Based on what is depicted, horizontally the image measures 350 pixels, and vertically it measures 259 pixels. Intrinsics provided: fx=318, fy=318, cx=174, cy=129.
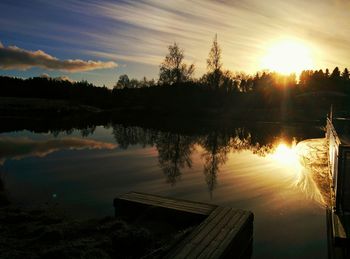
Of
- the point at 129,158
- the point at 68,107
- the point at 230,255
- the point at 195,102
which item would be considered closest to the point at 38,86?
the point at 68,107

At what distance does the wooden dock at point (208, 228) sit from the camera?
18.9 ft

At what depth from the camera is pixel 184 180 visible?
13.2 metres

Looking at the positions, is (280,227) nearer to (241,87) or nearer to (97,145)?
(97,145)

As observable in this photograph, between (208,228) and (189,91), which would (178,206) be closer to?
(208,228)

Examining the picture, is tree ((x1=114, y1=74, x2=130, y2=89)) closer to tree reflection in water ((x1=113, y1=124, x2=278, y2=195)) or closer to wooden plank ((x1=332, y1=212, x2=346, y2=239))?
tree reflection in water ((x1=113, y1=124, x2=278, y2=195))

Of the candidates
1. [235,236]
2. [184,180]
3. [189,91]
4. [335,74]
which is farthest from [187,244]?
[335,74]

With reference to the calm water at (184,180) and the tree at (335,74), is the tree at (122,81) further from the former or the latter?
the calm water at (184,180)

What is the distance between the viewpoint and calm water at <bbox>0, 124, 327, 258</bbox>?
8438 millimetres

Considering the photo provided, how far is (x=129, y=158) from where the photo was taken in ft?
59.5

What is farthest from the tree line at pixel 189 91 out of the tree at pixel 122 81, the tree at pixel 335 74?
the tree at pixel 122 81

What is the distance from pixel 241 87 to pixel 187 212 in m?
102

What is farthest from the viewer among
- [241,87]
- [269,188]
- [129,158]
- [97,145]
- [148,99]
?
[241,87]

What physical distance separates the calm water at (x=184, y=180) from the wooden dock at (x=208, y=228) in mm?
660

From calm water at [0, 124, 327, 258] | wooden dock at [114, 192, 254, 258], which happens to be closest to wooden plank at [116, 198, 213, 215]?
wooden dock at [114, 192, 254, 258]
